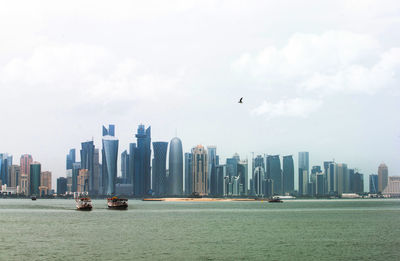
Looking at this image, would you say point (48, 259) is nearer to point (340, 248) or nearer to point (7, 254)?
point (7, 254)

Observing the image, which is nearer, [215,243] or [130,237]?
[215,243]

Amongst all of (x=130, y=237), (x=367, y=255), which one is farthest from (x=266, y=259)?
(x=130, y=237)

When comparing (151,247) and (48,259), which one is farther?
(151,247)

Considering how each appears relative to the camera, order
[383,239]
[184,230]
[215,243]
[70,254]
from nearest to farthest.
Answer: [70,254] < [215,243] < [383,239] < [184,230]

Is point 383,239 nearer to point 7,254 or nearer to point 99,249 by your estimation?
point 99,249

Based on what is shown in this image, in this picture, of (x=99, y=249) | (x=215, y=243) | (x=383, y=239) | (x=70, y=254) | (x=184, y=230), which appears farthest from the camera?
(x=184, y=230)

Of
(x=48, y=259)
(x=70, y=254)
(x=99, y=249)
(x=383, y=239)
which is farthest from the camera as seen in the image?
(x=383, y=239)

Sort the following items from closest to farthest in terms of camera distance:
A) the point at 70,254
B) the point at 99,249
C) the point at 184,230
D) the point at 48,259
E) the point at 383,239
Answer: the point at 48,259 < the point at 70,254 < the point at 99,249 < the point at 383,239 < the point at 184,230

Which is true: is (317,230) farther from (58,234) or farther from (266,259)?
(58,234)

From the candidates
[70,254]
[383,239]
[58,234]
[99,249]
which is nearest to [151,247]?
[99,249]
